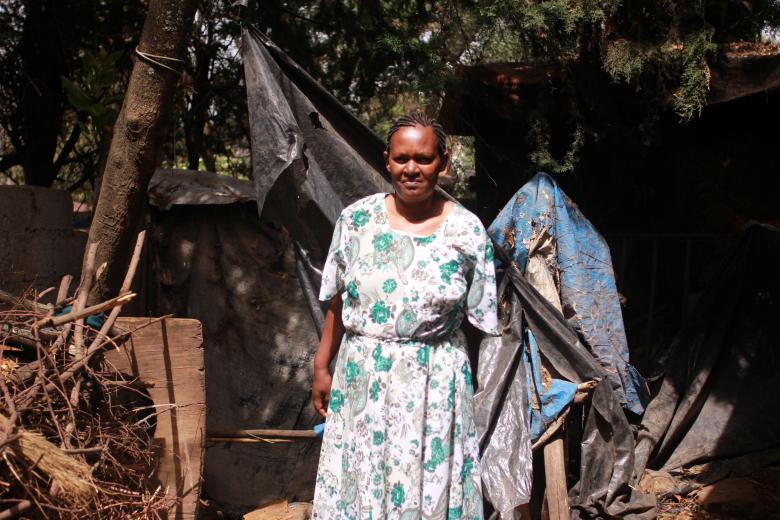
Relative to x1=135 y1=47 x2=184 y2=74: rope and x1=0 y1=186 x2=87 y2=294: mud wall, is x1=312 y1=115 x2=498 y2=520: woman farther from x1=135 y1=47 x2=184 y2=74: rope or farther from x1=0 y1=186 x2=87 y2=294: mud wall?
x1=0 y1=186 x2=87 y2=294: mud wall

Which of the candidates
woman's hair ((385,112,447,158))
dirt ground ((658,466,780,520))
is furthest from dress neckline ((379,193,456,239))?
dirt ground ((658,466,780,520))

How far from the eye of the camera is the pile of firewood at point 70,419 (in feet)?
7.19

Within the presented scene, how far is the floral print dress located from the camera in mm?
2623

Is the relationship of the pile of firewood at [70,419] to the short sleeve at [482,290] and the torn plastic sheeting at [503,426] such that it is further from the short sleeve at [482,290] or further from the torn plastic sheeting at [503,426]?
the torn plastic sheeting at [503,426]

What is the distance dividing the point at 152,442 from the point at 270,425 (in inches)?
68.5

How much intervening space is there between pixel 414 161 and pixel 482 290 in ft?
1.88

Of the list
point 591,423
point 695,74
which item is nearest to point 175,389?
point 591,423

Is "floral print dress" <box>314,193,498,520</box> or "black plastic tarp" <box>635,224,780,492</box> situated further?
"black plastic tarp" <box>635,224,780,492</box>

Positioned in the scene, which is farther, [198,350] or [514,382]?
[514,382]

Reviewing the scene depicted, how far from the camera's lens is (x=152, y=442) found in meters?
2.87

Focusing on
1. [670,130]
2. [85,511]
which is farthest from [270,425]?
[670,130]

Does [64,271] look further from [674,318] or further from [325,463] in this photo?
[674,318]

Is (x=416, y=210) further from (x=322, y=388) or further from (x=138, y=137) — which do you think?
(x=138, y=137)

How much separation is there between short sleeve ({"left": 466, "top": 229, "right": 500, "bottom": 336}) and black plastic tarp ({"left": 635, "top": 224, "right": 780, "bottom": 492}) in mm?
2287
